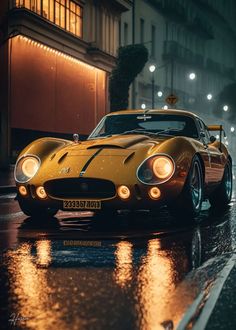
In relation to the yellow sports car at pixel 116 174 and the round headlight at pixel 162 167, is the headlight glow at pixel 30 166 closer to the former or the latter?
the yellow sports car at pixel 116 174

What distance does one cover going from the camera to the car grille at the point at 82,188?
6.91m

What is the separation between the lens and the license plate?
688 centimetres

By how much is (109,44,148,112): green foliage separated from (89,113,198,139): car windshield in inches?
730

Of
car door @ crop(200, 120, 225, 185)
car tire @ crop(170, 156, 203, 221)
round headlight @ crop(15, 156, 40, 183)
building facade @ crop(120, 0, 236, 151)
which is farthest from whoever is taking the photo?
building facade @ crop(120, 0, 236, 151)

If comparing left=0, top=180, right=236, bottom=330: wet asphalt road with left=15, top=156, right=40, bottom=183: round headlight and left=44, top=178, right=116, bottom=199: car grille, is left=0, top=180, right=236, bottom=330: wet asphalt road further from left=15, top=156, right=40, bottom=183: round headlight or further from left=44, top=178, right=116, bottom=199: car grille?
left=15, top=156, right=40, bottom=183: round headlight

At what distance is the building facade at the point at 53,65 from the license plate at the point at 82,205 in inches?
714

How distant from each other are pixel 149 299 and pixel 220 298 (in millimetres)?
451

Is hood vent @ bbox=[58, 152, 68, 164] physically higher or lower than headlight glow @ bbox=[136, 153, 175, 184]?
higher

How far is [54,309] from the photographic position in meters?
3.59

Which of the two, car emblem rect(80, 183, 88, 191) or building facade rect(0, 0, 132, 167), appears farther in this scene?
building facade rect(0, 0, 132, 167)

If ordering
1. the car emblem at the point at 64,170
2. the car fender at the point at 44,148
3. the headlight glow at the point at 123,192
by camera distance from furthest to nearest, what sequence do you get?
the car fender at the point at 44,148 → the car emblem at the point at 64,170 → the headlight glow at the point at 123,192

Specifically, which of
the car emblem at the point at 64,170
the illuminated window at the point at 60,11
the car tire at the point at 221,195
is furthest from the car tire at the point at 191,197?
the illuminated window at the point at 60,11

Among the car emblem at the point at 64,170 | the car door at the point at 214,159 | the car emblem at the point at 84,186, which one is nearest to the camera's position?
the car emblem at the point at 84,186

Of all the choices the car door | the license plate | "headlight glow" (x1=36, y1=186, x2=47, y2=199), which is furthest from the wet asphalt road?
the car door
